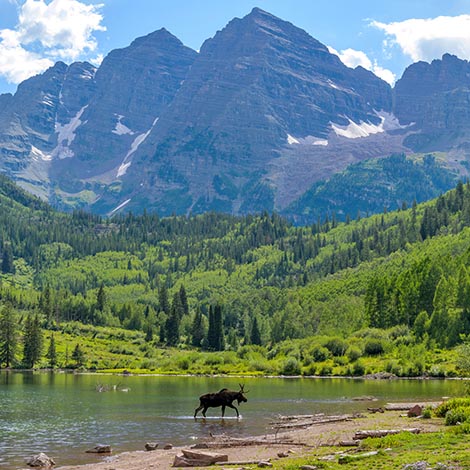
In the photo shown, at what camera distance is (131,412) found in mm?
86625

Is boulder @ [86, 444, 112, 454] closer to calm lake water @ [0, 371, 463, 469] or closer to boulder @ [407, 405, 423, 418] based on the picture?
calm lake water @ [0, 371, 463, 469]

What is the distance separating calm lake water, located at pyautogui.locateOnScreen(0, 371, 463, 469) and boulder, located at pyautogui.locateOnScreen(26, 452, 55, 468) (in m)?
0.71

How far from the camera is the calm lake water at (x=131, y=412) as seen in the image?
5991 centimetres

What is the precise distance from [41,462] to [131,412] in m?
38.6

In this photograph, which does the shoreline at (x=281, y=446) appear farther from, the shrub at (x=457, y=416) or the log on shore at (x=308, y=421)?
the log on shore at (x=308, y=421)

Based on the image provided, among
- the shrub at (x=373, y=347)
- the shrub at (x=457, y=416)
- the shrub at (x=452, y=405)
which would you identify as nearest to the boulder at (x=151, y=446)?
the shrub at (x=457, y=416)

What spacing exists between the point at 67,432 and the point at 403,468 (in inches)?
1478

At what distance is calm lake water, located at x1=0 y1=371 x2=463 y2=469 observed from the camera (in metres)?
59.9

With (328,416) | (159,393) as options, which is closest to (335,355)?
(159,393)

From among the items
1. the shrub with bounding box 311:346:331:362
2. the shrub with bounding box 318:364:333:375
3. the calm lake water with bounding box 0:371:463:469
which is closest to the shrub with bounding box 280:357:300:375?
the shrub with bounding box 318:364:333:375

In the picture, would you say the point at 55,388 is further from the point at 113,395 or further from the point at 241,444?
the point at 241,444

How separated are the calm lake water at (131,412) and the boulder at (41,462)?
714 millimetres

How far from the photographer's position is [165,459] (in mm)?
48562

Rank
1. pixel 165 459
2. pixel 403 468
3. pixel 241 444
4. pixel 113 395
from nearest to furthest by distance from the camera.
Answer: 1. pixel 403 468
2. pixel 165 459
3. pixel 241 444
4. pixel 113 395
